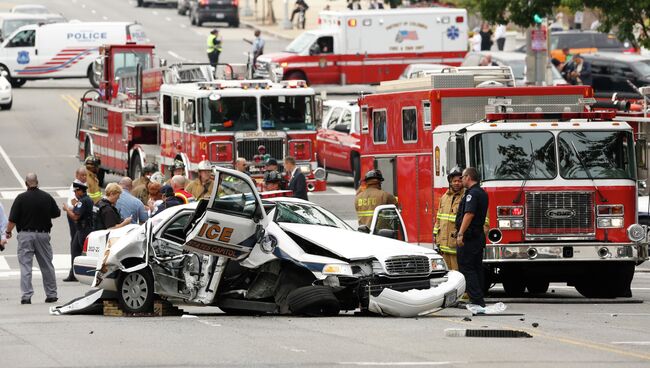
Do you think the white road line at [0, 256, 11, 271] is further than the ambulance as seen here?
No

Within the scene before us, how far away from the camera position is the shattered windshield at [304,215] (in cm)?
1675

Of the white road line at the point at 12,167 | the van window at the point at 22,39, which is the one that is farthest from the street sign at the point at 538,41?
the van window at the point at 22,39

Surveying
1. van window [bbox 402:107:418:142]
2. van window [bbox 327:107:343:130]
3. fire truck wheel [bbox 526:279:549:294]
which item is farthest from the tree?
fire truck wheel [bbox 526:279:549:294]

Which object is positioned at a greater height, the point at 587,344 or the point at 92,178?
the point at 92,178

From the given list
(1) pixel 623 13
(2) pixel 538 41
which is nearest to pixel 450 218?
(1) pixel 623 13

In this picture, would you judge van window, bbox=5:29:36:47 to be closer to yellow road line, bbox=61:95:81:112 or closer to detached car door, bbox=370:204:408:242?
yellow road line, bbox=61:95:81:112

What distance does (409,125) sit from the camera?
885 inches

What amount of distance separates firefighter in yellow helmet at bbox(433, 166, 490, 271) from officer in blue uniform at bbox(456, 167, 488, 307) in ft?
3.24

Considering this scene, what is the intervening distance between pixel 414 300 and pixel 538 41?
85.4ft

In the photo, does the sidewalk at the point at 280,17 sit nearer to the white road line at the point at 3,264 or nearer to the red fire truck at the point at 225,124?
the red fire truck at the point at 225,124

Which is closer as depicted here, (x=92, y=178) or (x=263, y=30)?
(x=92, y=178)

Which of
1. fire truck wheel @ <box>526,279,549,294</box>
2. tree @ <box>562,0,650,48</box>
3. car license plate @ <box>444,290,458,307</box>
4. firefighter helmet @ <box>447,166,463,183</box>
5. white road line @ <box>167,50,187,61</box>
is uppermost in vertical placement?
tree @ <box>562,0,650,48</box>

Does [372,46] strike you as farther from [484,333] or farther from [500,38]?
[484,333]

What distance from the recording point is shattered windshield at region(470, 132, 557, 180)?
18.9 meters
